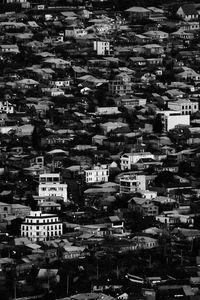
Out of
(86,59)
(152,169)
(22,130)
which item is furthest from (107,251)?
(86,59)

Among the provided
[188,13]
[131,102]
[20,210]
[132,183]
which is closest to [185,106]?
[131,102]

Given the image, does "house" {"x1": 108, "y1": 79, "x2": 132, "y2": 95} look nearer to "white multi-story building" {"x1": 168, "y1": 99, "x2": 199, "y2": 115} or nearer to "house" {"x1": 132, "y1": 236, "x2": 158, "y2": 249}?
"white multi-story building" {"x1": 168, "y1": 99, "x2": 199, "y2": 115}

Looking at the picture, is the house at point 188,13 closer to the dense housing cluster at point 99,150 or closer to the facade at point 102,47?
the dense housing cluster at point 99,150

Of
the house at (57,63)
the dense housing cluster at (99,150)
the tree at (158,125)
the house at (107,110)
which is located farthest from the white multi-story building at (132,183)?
the house at (57,63)

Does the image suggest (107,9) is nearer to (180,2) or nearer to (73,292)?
(180,2)

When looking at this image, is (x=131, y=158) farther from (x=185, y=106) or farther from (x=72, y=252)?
(x=72, y=252)

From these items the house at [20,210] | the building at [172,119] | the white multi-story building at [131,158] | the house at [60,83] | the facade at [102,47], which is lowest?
the facade at [102,47]
